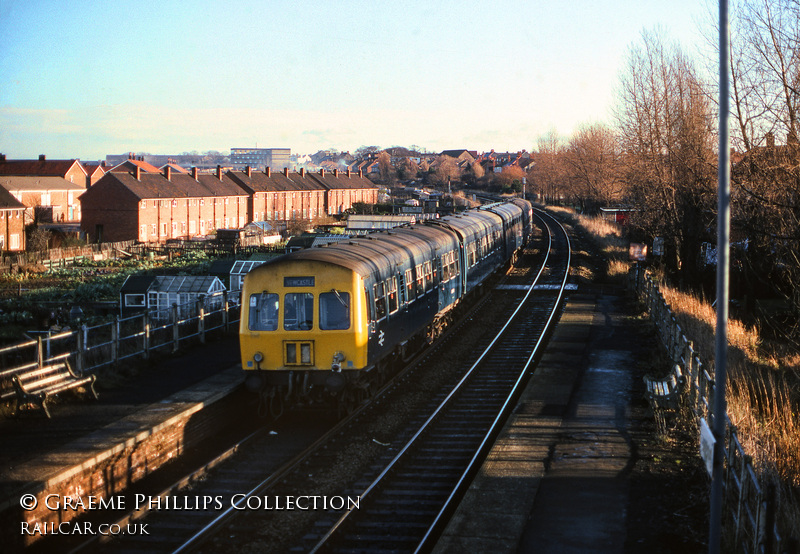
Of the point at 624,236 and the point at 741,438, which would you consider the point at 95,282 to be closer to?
the point at 624,236

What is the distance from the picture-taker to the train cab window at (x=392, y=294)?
15.6m

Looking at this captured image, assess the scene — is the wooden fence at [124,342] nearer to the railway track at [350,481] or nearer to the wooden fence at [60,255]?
the railway track at [350,481]

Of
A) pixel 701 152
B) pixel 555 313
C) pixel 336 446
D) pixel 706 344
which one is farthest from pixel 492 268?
pixel 336 446

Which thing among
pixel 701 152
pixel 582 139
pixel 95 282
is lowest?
pixel 95 282

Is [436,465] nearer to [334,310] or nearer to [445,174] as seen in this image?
[334,310]

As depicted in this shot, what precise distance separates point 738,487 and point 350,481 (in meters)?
4.96

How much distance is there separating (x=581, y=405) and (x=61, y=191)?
272 ft

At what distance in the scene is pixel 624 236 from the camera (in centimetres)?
5159

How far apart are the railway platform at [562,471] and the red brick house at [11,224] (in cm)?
5273

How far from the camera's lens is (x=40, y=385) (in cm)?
1235

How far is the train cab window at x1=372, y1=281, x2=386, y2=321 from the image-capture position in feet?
48.2

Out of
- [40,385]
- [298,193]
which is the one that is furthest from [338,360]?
[298,193]

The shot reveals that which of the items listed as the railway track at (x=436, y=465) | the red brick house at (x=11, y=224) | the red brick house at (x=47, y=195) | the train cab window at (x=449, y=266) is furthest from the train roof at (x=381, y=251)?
the red brick house at (x=47, y=195)

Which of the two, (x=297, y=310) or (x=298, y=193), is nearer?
(x=297, y=310)
